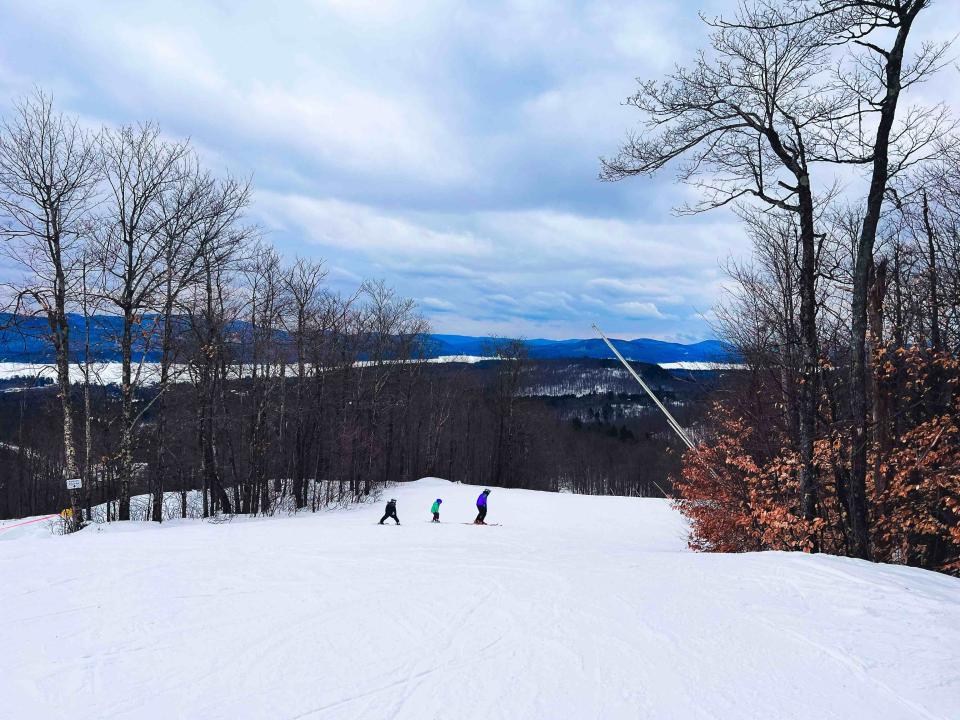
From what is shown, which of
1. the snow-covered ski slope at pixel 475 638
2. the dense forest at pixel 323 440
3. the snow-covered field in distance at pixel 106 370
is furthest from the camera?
the dense forest at pixel 323 440

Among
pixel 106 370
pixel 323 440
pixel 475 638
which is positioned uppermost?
pixel 106 370

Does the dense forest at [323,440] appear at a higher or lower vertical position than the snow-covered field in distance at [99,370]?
lower

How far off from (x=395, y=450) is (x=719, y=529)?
3992 centimetres

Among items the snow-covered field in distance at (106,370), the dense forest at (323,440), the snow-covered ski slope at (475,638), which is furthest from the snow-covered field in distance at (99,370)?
the snow-covered ski slope at (475,638)

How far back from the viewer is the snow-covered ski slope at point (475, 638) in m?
4.08

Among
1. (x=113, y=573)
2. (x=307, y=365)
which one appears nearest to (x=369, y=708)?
(x=113, y=573)

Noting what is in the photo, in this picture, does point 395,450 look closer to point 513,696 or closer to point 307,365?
point 307,365

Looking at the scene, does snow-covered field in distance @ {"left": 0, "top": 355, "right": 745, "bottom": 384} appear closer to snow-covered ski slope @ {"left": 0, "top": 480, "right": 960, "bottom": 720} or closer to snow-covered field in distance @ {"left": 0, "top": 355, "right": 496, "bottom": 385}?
snow-covered field in distance @ {"left": 0, "top": 355, "right": 496, "bottom": 385}

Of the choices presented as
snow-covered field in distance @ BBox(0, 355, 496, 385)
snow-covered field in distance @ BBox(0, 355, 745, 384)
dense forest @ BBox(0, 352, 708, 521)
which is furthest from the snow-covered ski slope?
snow-covered field in distance @ BBox(0, 355, 496, 385)

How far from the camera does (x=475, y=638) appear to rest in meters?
5.35

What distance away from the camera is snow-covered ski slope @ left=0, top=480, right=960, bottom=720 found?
4.08 metres

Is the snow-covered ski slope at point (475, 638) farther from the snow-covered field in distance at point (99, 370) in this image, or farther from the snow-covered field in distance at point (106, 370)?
the snow-covered field in distance at point (99, 370)

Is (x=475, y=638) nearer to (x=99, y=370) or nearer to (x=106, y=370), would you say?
(x=99, y=370)

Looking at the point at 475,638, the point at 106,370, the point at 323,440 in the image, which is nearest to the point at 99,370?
the point at 106,370
